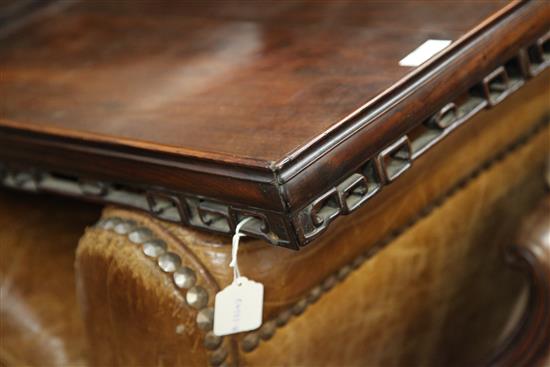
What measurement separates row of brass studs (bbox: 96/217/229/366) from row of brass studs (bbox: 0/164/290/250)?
0.02 m

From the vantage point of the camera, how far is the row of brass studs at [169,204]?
1.76 feet

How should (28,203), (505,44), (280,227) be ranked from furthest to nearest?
(28,203) → (505,44) → (280,227)

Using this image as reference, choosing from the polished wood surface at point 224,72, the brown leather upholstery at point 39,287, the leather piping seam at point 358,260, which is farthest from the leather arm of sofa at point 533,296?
the brown leather upholstery at point 39,287

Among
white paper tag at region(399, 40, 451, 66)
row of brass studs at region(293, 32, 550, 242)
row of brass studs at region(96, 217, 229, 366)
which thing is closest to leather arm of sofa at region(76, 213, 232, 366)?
row of brass studs at region(96, 217, 229, 366)

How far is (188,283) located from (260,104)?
15 cm

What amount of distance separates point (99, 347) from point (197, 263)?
0.49 ft

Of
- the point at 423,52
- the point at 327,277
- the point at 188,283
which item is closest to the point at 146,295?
the point at 188,283

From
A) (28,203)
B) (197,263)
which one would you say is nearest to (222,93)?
(197,263)

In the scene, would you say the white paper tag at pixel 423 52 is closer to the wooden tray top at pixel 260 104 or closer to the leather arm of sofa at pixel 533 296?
the wooden tray top at pixel 260 104

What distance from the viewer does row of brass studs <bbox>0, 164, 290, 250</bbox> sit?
54 cm

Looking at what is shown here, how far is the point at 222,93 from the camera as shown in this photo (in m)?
0.64

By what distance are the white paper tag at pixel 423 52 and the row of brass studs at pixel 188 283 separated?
23cm

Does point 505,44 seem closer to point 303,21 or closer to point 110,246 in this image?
point 303,21

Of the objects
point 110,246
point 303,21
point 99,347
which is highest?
point 303,21
